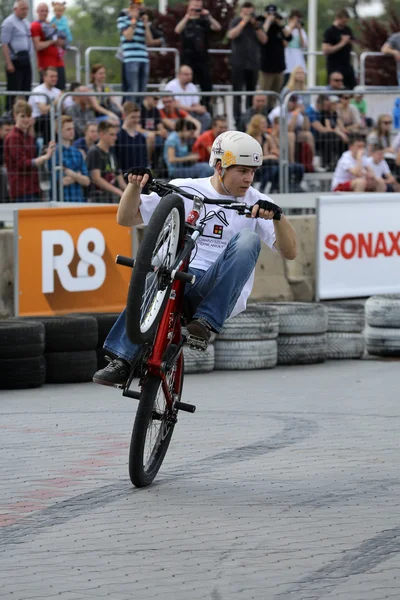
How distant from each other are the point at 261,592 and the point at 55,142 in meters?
10.1

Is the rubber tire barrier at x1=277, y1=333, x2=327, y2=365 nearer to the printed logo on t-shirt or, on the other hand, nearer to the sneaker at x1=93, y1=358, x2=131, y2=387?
the printed logo on t-shirt

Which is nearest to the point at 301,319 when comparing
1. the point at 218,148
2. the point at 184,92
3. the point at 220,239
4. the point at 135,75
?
the point at 184,92

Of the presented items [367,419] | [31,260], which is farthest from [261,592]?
[31,260]

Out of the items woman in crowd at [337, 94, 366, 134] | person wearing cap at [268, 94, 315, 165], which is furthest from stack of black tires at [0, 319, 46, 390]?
woman in crowd at [337, 94, 366, 134]

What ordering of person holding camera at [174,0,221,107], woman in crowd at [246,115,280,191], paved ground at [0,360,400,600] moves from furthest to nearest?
person holding camera at [174,0,221,107], woman in crowd at [246,115,280,191], paved ground at [0,360,400,600]

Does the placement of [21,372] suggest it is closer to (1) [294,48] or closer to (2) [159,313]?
(2) [159,313]

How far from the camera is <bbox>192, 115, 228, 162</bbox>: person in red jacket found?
1595 cm

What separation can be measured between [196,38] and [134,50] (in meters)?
1.32

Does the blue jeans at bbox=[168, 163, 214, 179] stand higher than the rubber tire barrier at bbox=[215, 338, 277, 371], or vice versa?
the blue jeans at bbox=[168, 163, 214, 179]

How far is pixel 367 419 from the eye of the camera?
30.9ft

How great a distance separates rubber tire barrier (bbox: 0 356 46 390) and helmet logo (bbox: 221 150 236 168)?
13.4 feet

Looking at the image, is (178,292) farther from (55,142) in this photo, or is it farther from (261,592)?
(55,142)

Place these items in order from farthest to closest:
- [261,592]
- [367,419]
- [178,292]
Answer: [367,419], [178,292], [261,592]

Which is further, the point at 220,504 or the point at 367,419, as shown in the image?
the point at 367,419
